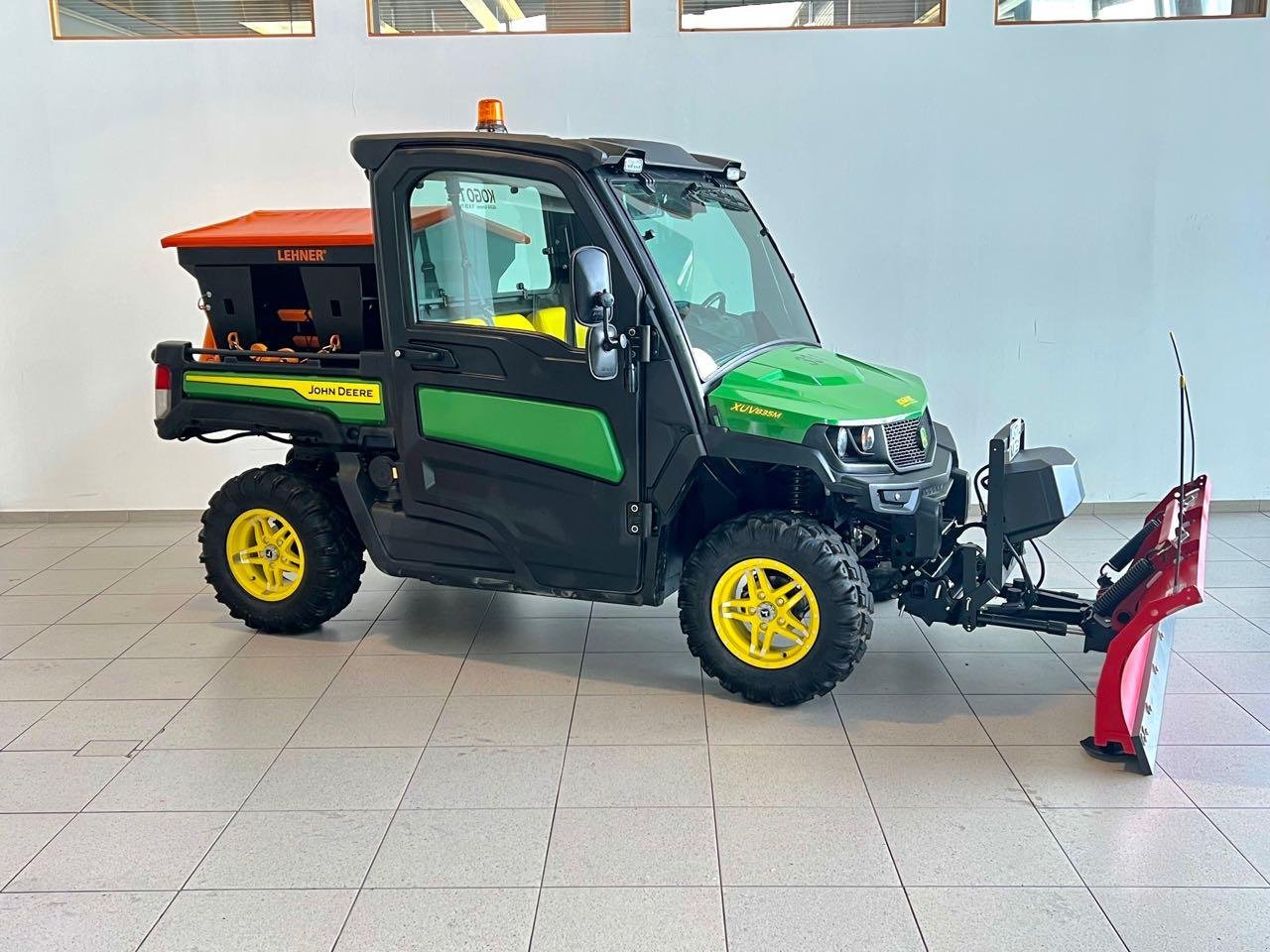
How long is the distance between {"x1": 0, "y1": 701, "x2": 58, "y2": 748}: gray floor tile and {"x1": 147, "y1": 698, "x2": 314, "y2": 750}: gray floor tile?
48 cm

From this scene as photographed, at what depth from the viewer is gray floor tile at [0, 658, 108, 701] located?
4320 mm

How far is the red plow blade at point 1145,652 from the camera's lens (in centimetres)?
348

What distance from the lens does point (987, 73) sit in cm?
646

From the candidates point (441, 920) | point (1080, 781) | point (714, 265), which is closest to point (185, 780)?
point (441, 920)

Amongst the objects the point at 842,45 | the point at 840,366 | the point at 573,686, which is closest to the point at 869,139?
the point at 842,45

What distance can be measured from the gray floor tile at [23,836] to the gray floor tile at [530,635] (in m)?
1.72

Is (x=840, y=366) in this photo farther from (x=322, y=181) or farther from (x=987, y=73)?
(x=322, y=181)

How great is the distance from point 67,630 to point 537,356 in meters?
2.51

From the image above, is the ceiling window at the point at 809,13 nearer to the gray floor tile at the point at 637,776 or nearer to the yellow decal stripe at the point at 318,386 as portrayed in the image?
the yellow decal stripe at the point at 318,386

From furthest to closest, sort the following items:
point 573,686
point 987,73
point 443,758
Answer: point 987,73, point 573,686, point 443,758

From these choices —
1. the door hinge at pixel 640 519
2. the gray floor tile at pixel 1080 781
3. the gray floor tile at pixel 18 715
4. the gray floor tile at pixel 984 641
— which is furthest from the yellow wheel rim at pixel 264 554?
the gray floor tile at pixel 1080 781

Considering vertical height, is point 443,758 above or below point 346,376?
below

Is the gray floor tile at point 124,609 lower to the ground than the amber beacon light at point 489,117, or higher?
lower

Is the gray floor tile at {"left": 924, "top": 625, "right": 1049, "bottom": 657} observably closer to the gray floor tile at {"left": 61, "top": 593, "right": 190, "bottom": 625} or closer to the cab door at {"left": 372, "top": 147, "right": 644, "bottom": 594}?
the cab door at {"left": 372, "top": 147, "right": 644, "bottom": 594}
